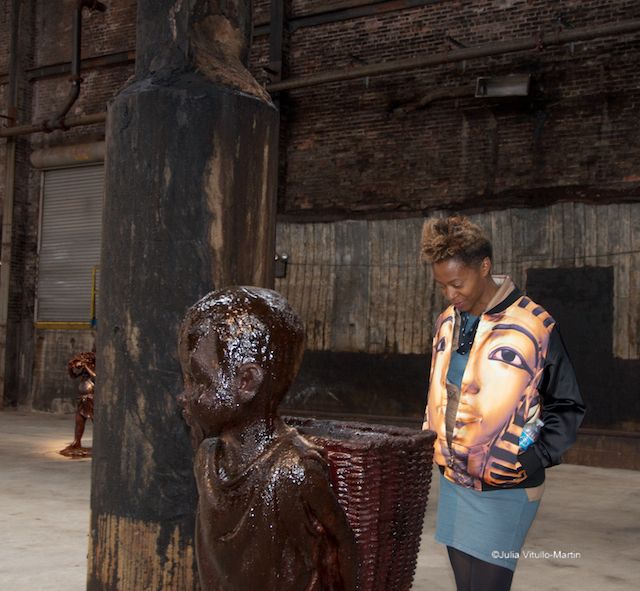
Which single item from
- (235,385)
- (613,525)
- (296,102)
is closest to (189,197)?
(235,385)

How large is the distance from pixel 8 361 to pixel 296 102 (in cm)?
680

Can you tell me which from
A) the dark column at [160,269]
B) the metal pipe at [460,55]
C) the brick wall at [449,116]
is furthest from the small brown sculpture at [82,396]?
the dark column at [160,269]

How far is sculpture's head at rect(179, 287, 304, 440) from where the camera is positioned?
1.64 meters

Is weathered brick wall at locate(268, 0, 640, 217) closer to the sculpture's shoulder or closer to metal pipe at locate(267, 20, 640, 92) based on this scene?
metal pipe at locate(267, 20, 640, 92)

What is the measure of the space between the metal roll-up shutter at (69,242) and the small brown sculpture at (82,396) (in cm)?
505

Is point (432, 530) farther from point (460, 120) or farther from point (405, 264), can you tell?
point (460, 120)

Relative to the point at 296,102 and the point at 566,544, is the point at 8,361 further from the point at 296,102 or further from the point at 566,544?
the point at 566,544

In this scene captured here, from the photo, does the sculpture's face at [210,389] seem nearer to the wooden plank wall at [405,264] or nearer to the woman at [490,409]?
the woman at [490,409]

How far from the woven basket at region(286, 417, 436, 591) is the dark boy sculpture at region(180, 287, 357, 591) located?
12 cm

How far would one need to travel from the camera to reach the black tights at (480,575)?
244cm

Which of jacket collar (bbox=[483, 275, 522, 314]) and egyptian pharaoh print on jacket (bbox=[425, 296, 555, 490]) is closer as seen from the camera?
egyptian pharaoh print on jacket (bbox=[425, 296, 555, 490])

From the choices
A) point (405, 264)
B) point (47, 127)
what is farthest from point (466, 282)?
point (47, 127)

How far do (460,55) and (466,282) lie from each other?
835 cm

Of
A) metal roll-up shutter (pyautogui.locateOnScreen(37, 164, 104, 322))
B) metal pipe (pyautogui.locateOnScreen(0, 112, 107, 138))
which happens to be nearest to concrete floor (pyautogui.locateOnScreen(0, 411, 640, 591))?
metal roll-up shutter (pyautogui.locateOnScreen(37, 164, 104, 322))
